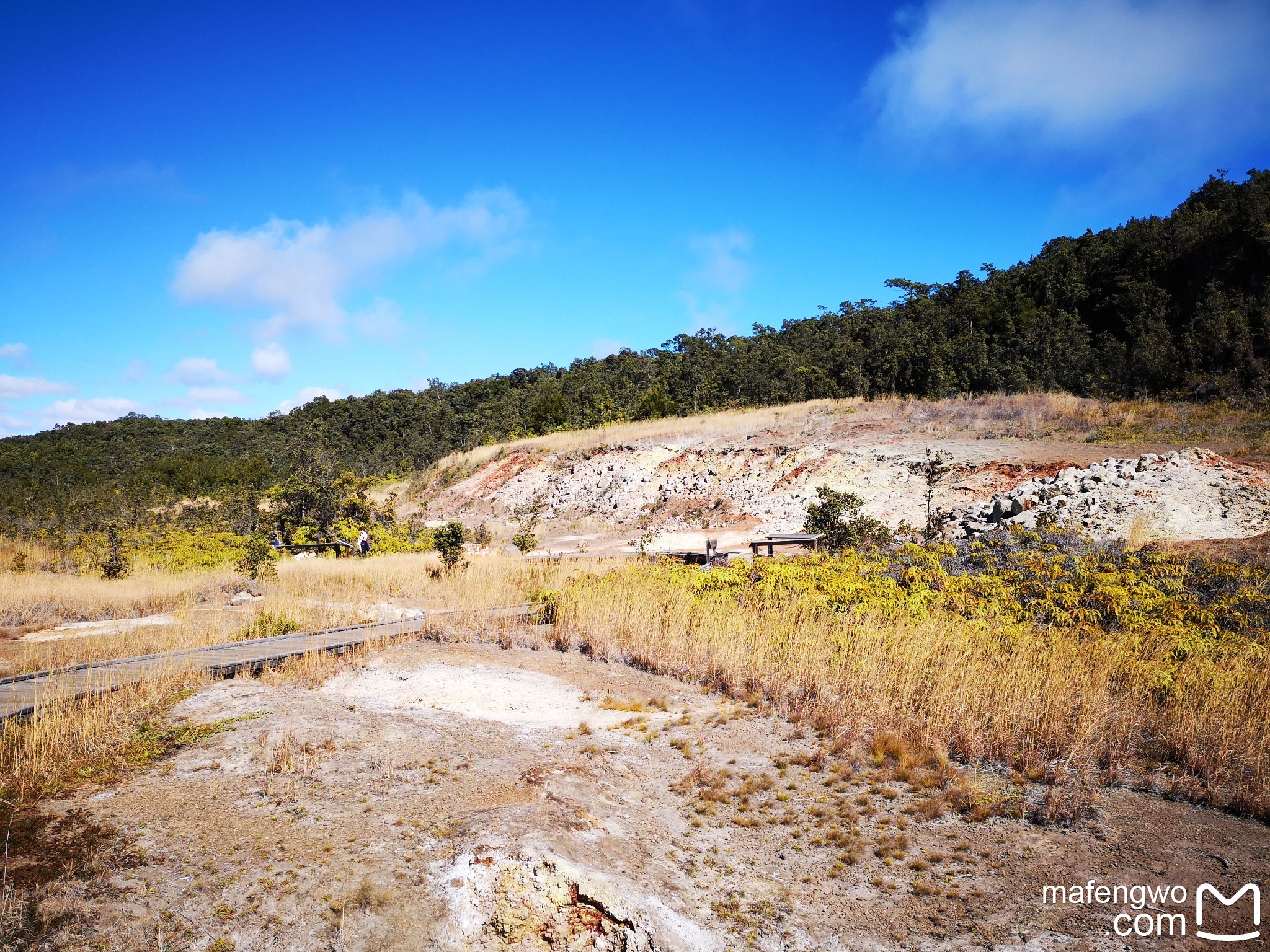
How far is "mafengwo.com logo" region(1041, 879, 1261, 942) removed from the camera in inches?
144

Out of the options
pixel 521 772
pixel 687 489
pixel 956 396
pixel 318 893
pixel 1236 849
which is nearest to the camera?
pixel 318 893

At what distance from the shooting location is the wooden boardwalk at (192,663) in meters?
6.62

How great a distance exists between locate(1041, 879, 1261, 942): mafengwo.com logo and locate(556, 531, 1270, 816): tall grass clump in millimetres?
1428

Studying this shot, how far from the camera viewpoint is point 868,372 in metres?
50.7

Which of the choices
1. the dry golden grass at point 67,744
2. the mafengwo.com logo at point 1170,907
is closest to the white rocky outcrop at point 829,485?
the mafengwo.com logo at point 1170,907

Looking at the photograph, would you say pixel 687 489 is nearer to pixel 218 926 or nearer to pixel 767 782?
pixel 767 782

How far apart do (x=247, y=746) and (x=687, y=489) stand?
2812 centimetres

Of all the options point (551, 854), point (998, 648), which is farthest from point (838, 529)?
point (551, 854)

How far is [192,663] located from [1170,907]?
9253 mm

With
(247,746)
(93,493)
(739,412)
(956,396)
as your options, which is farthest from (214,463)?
(247,746)

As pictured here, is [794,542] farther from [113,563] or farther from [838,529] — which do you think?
[113,563]

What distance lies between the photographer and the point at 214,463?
187 ft

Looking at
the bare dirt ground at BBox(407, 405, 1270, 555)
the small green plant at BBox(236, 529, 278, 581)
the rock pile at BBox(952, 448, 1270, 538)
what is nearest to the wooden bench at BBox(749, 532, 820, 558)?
the bare dirt ground at BBox(407, 405, 1270, 555)

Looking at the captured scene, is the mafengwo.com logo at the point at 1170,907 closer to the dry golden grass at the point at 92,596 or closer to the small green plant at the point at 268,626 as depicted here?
the small green plant at the point at 268,626
